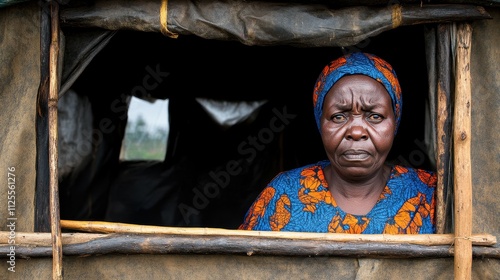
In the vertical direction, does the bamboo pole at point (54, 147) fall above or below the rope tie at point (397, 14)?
below

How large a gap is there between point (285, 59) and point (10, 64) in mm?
2695

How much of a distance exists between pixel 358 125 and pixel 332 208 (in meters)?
0.46

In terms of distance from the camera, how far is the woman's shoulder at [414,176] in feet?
11.0

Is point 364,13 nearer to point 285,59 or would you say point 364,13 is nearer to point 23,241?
point 23,241

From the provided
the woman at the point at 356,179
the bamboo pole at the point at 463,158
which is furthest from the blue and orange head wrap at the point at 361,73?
the bamboo pole at the point at 463,158

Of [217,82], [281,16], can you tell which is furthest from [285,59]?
[281,16]

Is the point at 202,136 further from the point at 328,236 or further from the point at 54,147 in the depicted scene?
the point at 328,236

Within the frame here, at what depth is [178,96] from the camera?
5629mm

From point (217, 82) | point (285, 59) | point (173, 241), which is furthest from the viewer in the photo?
point (217, 82)

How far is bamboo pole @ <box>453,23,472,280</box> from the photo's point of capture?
2.70 meters

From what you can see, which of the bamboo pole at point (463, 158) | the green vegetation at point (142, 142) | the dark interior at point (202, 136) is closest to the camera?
the bamboo pole at point (463, 158)

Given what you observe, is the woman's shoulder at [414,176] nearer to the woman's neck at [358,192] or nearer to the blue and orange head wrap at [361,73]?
the woman's neck at [358,192]

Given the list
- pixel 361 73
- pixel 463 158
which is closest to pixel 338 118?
pixel 361 73

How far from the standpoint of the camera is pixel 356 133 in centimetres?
312
